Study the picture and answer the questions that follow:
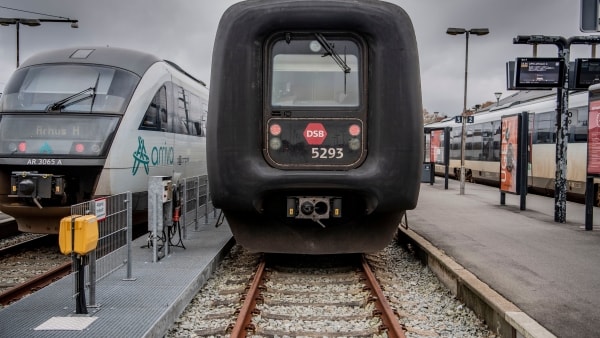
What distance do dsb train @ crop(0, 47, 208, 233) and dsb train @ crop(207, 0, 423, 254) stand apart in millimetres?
2486

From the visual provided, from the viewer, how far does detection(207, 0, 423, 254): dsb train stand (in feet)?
21.8

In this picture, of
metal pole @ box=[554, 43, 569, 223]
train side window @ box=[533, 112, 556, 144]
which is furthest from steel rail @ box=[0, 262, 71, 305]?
train side window @ box=[533, 112, 556, 144]

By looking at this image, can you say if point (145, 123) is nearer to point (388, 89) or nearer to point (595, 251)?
point (388, 89)

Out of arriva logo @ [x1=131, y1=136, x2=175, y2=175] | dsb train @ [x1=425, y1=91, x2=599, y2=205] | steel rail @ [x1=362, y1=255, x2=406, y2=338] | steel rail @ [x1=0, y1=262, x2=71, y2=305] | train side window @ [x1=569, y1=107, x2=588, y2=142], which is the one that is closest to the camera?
steel rail @ [x1=362, y1=255, x2=406, y2=338]

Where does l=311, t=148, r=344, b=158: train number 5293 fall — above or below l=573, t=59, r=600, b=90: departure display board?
below

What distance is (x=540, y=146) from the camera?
18.0 meters

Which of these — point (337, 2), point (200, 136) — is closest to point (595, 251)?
point (337, 2)

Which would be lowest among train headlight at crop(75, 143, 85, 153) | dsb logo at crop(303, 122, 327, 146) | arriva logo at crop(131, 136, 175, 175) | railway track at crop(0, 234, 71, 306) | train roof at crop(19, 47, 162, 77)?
railway track at crop(0, 234, 71, 306)

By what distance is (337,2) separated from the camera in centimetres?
668

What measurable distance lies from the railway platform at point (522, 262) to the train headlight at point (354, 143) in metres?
1.87

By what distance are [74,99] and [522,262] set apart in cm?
694

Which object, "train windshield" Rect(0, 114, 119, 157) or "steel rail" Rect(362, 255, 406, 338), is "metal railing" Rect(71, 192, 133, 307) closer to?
"train windshield" Rect(0, 114, 119, 157)

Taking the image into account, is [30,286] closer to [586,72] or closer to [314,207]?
[314,207]

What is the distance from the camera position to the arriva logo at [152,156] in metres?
9.09
